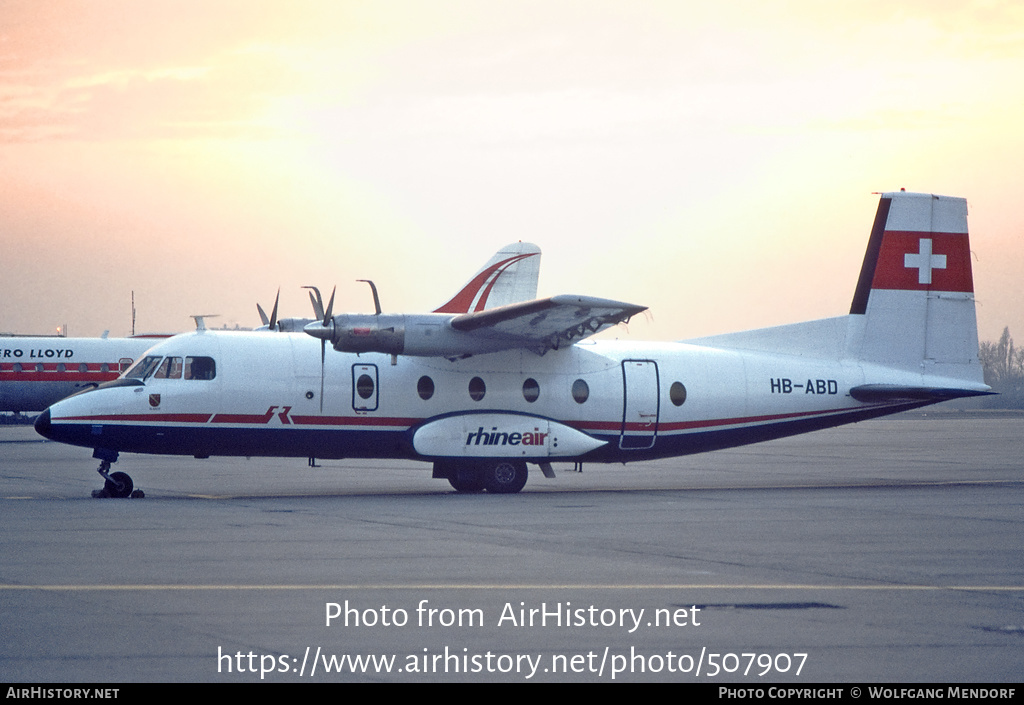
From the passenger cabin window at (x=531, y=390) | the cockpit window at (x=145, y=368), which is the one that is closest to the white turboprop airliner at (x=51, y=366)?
the cockpit window at (x=145, y=368)

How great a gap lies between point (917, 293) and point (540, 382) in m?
8.34

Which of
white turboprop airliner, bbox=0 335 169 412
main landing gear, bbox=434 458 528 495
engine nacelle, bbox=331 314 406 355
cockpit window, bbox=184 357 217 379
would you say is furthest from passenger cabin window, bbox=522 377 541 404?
white turboprop airliner, bbox=0 335 169 412

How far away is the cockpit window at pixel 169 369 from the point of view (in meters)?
20.6

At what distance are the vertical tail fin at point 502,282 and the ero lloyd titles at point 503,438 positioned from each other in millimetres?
10954

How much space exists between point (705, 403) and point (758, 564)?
36.6 feet

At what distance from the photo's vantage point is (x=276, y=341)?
70.0 feet

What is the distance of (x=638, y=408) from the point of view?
74.1 ft

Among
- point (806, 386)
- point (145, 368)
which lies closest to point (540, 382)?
point (806, 386)

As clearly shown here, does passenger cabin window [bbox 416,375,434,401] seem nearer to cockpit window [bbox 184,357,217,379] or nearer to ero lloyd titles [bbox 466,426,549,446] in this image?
ero lloyd titles [bbox 466,426,549,446]

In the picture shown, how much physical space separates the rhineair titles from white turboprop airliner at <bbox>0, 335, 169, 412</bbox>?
27.2 metres

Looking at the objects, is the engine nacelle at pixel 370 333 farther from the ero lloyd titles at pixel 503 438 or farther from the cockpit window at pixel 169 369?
the cockpit window at pixel 169 369

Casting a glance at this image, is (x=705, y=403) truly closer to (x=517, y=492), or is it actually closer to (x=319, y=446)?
(x=517, y=492)
